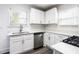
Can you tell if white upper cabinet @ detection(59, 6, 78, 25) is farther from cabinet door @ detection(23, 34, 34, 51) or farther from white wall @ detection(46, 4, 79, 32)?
cabinet door @ detection(23, 34, 34, 51)

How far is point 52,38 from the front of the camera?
74 centimetres

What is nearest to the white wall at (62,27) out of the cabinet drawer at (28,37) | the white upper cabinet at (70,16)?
the white upper cabinet at (70,16)

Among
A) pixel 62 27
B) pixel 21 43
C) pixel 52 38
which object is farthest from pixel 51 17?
pixel 21 43

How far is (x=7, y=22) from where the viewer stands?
1.93 feet

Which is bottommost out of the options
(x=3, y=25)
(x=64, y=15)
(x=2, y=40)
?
(x=2, y=40)

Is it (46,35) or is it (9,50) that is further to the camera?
(46,35)

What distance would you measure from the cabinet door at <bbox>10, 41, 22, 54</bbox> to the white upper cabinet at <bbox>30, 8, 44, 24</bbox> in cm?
33

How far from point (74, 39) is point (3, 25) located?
825 millimetres

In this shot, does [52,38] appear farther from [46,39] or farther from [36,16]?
[36,16]

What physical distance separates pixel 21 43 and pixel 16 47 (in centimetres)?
7

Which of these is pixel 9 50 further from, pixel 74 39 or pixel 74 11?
pixel 74 11

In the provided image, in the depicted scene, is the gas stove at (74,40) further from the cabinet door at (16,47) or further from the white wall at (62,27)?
the cabinet door at (16,47)

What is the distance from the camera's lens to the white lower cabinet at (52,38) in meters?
0.69
